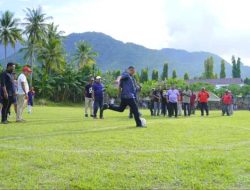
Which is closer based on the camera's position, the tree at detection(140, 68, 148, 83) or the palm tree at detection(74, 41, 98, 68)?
the palm tree at detection(74, 41, 98, 68)

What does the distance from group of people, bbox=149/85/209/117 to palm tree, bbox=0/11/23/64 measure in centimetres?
5561

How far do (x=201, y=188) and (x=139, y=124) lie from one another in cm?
783

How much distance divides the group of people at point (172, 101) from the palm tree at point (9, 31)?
55.6 metres

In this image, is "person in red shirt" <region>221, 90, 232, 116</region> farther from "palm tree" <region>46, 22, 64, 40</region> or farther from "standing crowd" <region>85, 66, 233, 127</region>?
"palm tree" <region>46, 22, 64, 40</region>

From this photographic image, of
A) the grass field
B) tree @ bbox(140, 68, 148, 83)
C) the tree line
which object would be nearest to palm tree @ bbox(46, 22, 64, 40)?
the tree line

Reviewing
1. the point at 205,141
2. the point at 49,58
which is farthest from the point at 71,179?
the point at 49,58

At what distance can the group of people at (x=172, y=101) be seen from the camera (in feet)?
74.5

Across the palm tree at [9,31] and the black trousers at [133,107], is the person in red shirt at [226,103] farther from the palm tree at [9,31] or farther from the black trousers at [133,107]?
the palm tree at [9,31]

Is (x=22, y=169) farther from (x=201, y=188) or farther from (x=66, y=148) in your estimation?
(x=201, y=188)

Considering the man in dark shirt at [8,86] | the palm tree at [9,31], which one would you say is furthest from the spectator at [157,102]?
the palm tree at [9,31]

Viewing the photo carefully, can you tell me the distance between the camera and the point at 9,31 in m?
77.5

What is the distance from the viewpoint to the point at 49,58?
242 ft

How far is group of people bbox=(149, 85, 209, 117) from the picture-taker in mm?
22709

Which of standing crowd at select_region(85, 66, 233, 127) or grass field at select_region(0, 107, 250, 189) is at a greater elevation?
standing crowd at select_region(85, 66, 233, 127)
